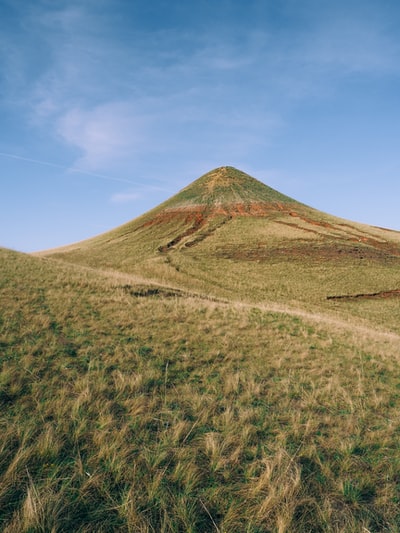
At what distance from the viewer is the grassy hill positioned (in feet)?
15.3

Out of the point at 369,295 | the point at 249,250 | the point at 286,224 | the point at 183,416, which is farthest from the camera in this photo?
the point at 286,224

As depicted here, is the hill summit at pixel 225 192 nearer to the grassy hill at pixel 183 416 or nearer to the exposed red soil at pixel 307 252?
the exposed red soil at pixel 307 252

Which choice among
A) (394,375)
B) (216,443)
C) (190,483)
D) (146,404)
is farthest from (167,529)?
(394,375)

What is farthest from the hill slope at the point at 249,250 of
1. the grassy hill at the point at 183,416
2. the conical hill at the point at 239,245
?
the grassy hill at the point at 183,416

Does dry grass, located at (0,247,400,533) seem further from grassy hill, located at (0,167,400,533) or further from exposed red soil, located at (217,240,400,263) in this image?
exposed red soil, located at (217,240,400,263)

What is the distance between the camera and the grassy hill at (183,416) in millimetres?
4652

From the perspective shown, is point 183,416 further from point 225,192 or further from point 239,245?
point 225,192

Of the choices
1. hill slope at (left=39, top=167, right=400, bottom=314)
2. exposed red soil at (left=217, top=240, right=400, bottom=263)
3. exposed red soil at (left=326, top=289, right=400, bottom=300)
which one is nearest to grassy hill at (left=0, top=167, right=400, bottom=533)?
hill slope at (left=39, top=167, right=400, bottom=314)

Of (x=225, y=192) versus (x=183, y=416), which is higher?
(x=225, y=192)

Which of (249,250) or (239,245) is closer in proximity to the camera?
(249,250)

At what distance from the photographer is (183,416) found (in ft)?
23.0

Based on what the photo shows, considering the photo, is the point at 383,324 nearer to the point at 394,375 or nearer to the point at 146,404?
the point at 394,375

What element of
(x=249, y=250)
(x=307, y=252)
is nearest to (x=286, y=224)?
(x=307, y=252)

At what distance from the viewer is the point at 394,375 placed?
1130cm
